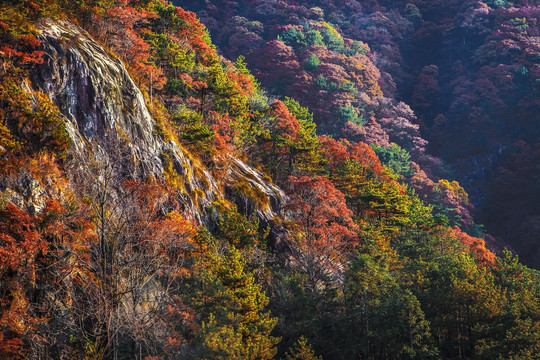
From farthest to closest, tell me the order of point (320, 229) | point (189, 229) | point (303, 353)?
1. point (320, 229)
2. point (189, 229)
3. point (303, 353)

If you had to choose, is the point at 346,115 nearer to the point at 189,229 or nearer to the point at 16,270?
the point at 189,229

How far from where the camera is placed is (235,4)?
233ft

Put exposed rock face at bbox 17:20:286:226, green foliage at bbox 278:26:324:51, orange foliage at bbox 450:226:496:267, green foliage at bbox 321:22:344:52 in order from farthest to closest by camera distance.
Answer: green foliage at bbox 321:22:344:52, green foliage at bbox 278:26:324:51, orange foliage at bbox 450:226:496:267, exposed rock face at bbox 17:20:286:226

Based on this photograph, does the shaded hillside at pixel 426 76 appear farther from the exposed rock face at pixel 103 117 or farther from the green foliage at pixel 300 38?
the exposed rock face at pixel 103 117

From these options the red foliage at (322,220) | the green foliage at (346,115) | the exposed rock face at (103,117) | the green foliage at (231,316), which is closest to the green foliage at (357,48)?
the green foliage at (346,115)

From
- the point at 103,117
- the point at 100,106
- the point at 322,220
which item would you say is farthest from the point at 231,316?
the point at 100,106

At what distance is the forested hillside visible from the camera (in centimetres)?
1074

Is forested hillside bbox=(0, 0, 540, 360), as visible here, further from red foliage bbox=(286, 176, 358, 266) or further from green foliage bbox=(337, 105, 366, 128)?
green foliage bbox=(337, 105, 366, 128)

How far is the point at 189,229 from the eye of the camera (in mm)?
15586

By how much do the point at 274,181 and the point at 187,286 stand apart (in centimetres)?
1391

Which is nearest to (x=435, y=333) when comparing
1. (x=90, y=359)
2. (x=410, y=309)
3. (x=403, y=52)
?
(x=410, y=309)

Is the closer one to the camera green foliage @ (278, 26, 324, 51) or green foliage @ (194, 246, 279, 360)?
green foliage @ (194, 246, 279, 360)

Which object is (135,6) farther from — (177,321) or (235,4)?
(235,4)

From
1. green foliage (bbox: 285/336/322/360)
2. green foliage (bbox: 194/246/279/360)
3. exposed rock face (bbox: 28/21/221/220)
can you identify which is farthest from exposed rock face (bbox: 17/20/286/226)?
green foliage (bbox: 285/336/322/360)
